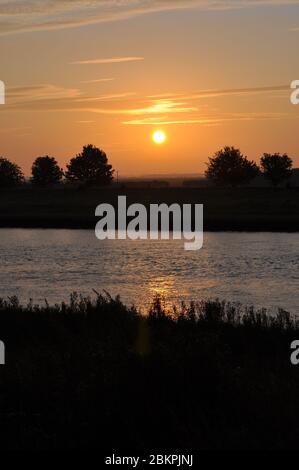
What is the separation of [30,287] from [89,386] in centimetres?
2943

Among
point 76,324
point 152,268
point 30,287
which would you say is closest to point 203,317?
point 76,324

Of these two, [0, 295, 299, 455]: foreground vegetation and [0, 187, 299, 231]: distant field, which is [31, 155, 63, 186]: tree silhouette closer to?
[0, 187, 299, 231]: distant field

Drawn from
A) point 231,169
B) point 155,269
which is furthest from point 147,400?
point 231,169

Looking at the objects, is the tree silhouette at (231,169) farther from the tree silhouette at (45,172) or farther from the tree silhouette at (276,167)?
the tree silhouette at (45,172)

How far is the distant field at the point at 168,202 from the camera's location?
109m

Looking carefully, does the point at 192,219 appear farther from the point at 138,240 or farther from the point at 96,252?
the point at 96,252

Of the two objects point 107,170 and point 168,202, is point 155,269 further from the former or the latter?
point 107,170

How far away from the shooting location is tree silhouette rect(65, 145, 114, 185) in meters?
178

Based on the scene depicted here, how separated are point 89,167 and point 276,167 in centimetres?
4082

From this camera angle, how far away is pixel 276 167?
163875mm

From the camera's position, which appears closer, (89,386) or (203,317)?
(89,386)

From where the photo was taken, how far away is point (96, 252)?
232 ft

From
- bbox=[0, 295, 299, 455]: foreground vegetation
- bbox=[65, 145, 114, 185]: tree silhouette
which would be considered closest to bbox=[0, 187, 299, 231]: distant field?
bbox=[65, 145, 114, 185]: tree silhouette

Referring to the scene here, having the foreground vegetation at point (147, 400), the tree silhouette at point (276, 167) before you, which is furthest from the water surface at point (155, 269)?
the tree silhouette at point (276, 167)
